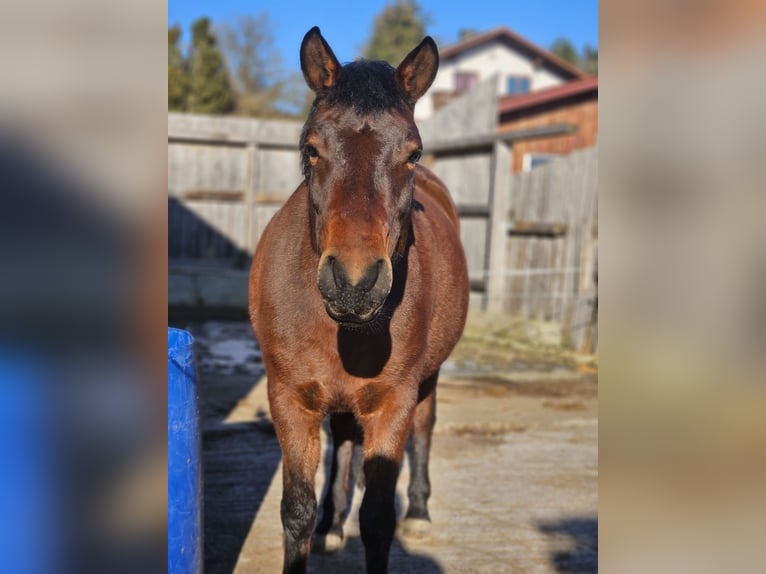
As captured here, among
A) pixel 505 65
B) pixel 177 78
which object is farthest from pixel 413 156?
pixel 505 65

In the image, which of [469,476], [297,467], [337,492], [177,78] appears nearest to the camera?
[297,467]

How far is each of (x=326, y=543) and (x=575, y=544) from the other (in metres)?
1.27

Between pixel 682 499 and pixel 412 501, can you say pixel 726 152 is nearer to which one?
pixel 682 499

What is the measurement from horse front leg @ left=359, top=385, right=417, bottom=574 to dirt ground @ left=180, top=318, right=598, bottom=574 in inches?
22.5

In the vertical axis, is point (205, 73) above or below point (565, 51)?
below

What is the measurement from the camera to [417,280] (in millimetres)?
2963

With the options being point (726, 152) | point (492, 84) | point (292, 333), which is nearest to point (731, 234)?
point (726, 152)

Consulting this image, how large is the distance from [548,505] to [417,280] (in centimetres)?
193

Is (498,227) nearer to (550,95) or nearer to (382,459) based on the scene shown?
(382,459)

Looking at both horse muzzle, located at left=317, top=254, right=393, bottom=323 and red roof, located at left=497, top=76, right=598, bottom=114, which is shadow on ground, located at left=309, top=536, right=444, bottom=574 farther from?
red roof, located at left=497, top=76, right=598, bottom=114

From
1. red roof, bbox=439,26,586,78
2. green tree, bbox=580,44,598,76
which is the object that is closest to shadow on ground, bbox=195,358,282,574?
red roof, bbox=439,26,586,78

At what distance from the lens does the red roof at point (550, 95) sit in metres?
18.3

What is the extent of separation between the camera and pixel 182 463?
93.9 inches

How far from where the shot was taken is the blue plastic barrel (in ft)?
7.63
